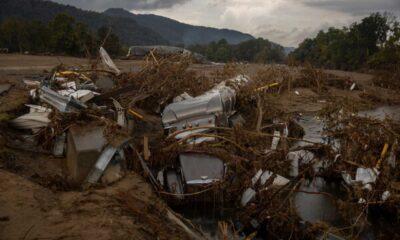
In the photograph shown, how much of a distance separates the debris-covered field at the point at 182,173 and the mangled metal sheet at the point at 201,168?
2cm

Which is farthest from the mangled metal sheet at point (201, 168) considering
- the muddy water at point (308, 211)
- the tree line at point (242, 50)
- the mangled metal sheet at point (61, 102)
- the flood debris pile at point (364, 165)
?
the tree line at point (242, 50)

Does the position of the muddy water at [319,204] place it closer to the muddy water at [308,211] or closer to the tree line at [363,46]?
the muddy water at [308,211]

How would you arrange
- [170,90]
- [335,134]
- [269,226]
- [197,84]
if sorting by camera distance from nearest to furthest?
[269,226], [335,134], [170,90], [197,84]

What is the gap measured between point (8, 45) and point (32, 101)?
91.8ft

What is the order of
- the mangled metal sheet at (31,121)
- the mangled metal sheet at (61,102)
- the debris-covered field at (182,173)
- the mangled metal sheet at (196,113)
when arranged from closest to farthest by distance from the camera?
the debris-covered field at (182,173), the mangled metal sheet at (31,121), the mangled metal sheet at (61,102), the mangled metal sheet at (196,113)

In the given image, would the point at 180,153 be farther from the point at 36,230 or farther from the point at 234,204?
the point at 36,230

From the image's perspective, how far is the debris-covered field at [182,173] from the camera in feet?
16.5

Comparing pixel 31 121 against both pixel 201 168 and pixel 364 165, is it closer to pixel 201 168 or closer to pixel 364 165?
pixel 201 168

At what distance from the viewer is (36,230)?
4.29m

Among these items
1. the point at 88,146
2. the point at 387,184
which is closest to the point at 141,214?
the point at 88,146

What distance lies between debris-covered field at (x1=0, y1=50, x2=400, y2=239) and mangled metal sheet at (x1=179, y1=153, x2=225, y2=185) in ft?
0.06

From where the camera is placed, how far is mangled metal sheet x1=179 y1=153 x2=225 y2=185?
6879 millimetres

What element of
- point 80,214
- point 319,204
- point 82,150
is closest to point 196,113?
point 82,150

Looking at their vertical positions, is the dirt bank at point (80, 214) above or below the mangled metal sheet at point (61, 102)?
below
